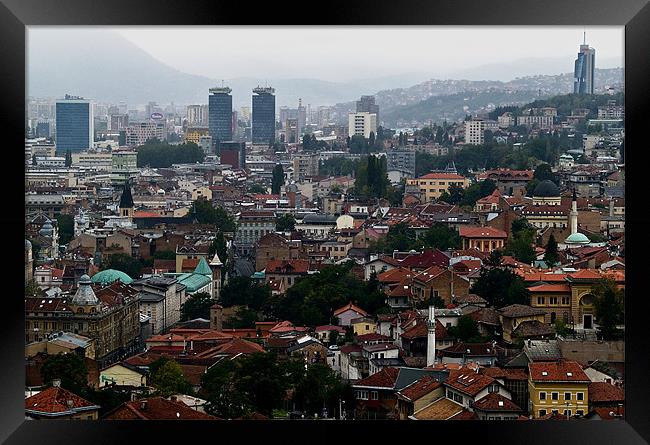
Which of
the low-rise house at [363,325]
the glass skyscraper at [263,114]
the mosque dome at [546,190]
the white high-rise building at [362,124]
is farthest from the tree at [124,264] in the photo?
the white high-rise building at [362,124]

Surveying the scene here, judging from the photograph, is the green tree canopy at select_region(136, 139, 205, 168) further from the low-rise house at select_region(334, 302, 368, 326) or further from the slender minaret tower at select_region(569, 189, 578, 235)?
the low-rise house at select_region(334, 302, 368, 326)

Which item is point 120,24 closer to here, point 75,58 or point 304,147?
point 304,147

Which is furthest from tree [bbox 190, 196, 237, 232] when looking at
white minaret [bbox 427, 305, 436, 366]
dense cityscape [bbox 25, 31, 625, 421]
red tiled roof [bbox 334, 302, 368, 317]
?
white minaret [bbox 427, 305, 436, 366]

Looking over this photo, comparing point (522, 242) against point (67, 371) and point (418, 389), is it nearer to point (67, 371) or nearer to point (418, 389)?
point (418, 389)

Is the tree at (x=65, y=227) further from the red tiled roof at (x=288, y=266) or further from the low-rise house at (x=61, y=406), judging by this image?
the low-rise house at (x=61, y=406)
